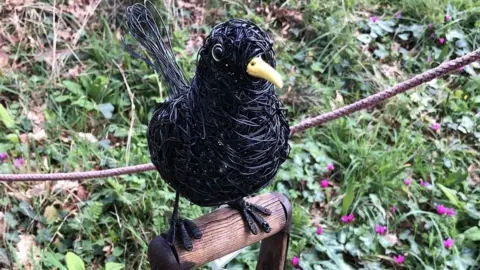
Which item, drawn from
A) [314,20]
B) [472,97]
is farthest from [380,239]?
[314,20]

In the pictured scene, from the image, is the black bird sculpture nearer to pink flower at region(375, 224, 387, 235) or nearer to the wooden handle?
the wooden handle

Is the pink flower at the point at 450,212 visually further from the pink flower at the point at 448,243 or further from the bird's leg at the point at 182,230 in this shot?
the bird's leg at the point at 182,230

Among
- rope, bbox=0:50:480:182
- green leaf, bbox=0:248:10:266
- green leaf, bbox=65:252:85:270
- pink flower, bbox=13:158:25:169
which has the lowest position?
green leaf, bbox=0:248:10:266

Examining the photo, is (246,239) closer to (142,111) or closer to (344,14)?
(142,111)

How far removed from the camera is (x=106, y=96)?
2102 millimetres

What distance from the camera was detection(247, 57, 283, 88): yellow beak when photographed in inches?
28.0

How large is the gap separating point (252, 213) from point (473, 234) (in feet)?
3.59

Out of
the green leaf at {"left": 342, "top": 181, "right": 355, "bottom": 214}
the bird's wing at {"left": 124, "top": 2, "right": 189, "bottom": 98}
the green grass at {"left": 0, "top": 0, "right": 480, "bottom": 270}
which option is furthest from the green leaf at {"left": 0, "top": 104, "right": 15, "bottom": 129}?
the green leaf at {"left": 342, "top": 181, "right": 355, "bottom": 214}

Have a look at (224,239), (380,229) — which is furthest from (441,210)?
(224,239)

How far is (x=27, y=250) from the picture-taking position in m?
1.66

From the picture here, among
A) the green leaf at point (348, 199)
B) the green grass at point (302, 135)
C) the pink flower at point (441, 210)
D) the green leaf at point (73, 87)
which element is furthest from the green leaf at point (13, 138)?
the pink flower at point (441, 210)

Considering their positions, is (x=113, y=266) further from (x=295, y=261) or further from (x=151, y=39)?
(x=151, y=39)

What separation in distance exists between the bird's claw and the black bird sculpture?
0.10 metres

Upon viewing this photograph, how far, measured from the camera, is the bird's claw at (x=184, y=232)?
948mm
